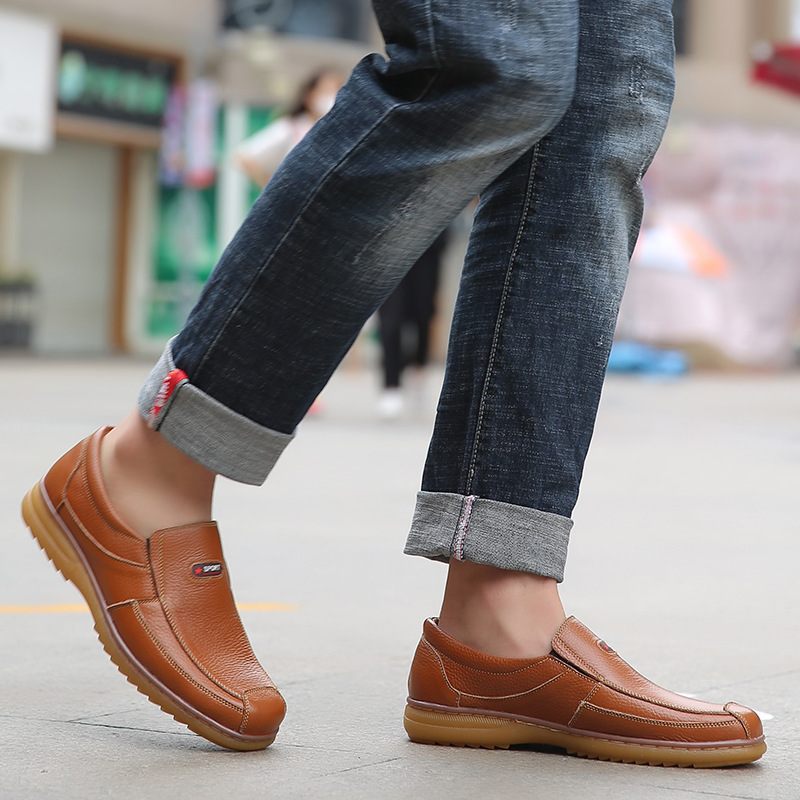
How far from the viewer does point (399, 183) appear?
1.49 meters

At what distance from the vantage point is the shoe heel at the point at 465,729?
1605 mm

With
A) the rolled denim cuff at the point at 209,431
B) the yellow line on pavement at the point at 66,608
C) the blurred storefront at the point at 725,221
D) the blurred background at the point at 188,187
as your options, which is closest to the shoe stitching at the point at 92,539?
the rolled denim cuff at the point at 209,431

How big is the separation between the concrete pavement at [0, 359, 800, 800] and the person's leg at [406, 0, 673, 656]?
0.58 ft

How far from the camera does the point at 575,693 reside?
5.20 ft

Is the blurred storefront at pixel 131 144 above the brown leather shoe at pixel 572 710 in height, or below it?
below

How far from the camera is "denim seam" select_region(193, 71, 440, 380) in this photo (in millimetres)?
1478

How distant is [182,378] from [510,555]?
355 millimetres

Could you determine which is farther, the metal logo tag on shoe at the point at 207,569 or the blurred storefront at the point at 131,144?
the blurred storefront at the point at 131,144

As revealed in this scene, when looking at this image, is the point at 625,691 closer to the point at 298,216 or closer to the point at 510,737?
the point at 510,737

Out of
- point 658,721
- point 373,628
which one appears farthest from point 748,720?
point 373,628

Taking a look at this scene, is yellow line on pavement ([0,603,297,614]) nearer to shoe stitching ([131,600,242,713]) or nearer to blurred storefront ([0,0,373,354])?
shoe stitching ([131,600,242,713])

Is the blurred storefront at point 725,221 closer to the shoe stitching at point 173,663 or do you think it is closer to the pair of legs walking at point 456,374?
the pair of legs walking at point 456,374

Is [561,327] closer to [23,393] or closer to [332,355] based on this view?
[332,355]

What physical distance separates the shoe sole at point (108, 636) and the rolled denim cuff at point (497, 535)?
25 cm
